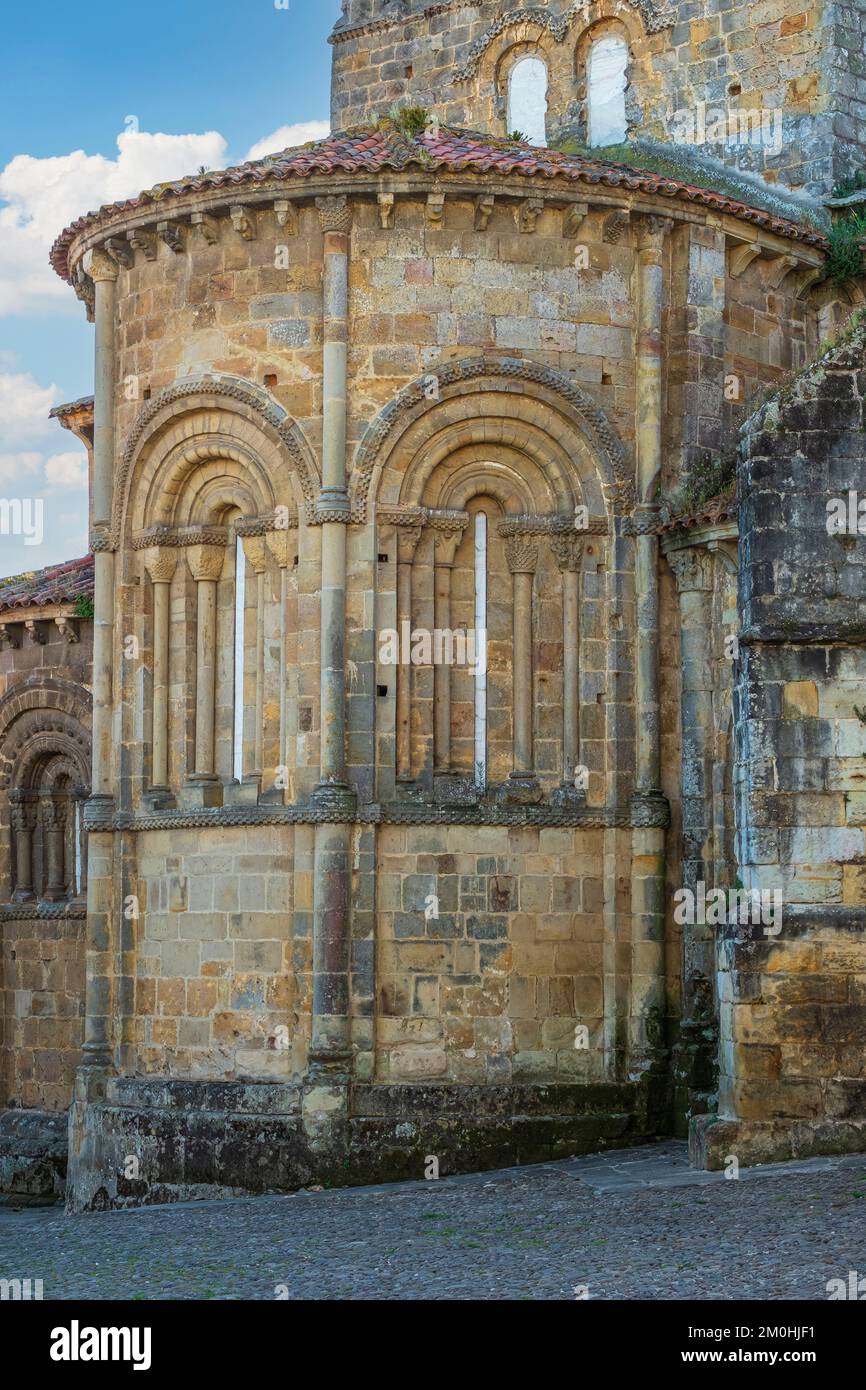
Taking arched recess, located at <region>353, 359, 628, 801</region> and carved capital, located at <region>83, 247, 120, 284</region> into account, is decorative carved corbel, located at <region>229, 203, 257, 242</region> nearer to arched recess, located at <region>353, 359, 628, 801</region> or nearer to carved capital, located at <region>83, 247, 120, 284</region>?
carved capital, located at <region>83, 247, 120, 284</region>

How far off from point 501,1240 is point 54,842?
453 inches

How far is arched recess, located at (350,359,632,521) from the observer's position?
19.4 m

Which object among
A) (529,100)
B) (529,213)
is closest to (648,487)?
(529,213)

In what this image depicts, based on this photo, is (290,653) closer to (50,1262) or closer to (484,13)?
(50,1262)

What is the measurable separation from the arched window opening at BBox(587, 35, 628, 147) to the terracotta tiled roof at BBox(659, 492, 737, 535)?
6875mm

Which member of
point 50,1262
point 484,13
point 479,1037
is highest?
point 484,13

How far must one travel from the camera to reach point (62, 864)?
24422 mm

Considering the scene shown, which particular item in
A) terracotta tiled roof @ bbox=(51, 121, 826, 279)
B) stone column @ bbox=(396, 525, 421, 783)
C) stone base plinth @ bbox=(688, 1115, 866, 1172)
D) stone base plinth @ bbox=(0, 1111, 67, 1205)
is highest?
terracotta tiled roof @ bbox=(51, 121, 826, 279)

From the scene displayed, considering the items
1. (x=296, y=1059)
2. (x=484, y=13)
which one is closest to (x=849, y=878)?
(x=296, y=1059)

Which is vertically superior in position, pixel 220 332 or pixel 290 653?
pixel 220 332

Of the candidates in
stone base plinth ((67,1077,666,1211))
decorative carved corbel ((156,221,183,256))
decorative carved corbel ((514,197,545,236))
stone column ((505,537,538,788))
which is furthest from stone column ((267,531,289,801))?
decorative carved corbel ((514,197,545,236))

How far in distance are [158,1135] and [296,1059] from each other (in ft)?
5.07

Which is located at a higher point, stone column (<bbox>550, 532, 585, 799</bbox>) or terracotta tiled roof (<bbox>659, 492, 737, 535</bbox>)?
terracotta tiled roof (<bbox>659, 492, 737, 535</bbox>)

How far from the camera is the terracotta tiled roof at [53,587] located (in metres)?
23.8
